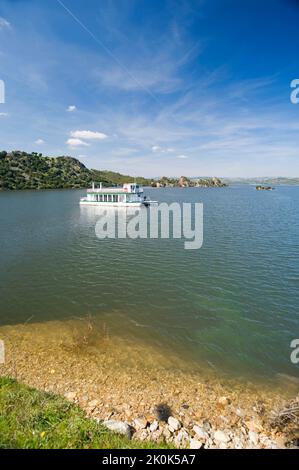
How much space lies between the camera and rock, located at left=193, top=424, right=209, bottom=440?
6779mm

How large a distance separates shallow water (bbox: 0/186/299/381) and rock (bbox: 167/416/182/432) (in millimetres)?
3747

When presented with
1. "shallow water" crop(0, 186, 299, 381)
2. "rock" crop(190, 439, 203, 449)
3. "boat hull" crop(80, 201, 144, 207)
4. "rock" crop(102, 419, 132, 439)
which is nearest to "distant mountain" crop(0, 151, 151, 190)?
"boat hull" crop(80, 201, 144, 207)

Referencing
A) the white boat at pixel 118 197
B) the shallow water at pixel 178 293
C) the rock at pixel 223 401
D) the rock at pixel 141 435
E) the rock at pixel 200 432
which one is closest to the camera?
the rock at pixel 141 435

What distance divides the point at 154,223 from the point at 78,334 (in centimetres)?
3244

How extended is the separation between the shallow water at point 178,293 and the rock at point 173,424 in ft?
12.3

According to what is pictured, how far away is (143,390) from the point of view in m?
8.98

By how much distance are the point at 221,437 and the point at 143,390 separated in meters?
3.13

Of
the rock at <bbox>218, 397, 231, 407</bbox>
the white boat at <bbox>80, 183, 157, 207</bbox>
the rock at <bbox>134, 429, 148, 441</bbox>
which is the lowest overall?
the rock at <bbox>218, 397, 231, 407</bbox>

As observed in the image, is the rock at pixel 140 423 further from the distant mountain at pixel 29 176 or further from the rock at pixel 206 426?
the distant mountain at pixel 29 176

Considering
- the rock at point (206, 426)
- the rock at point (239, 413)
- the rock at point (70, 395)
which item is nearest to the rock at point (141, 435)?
the rock at point (206, 426)

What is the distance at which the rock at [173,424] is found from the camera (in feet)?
23.0

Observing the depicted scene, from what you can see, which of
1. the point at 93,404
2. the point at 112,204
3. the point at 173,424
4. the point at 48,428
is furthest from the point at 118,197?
the point at 48,428

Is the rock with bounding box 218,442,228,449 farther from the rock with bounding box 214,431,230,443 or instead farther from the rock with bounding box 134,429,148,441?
the rock with bounding box 134,429,148,441
